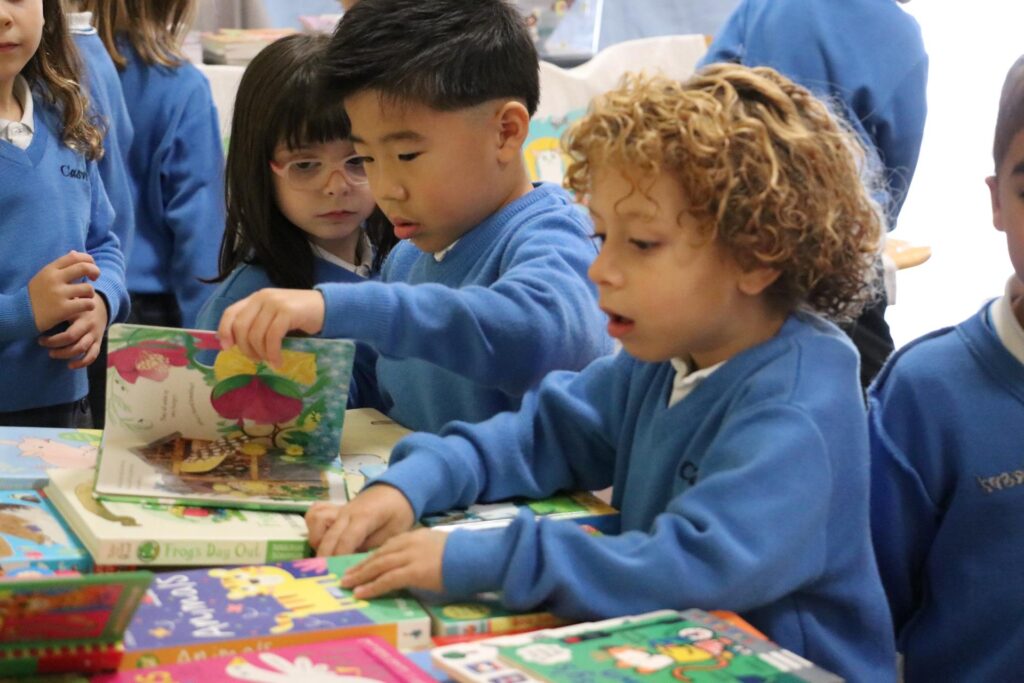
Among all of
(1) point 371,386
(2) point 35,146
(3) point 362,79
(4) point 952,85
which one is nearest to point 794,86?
(3) point 362,79

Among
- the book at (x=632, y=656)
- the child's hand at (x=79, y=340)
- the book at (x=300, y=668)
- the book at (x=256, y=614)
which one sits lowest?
the child's hand at (x=79, y=340)

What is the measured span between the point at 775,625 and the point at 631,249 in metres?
0.32

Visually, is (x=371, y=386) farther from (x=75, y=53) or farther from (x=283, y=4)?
(x=283, y=4)

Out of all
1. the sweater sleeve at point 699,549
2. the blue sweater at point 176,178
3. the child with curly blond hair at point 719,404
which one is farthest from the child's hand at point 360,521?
the blue sweater at point 176,178

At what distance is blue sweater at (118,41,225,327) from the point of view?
2.65 meters

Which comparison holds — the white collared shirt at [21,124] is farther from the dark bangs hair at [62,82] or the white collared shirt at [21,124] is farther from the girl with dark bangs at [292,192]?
the girl with dark bangs at [292,192]

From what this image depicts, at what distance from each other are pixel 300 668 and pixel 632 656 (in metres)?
0.22

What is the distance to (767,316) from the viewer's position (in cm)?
112

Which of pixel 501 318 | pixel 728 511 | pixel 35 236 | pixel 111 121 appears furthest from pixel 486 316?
pixel 111 121

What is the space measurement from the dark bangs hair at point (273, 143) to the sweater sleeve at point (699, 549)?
859 millimetres

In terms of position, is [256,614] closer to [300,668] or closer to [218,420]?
[300,668]

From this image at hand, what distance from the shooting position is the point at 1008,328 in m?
1.31

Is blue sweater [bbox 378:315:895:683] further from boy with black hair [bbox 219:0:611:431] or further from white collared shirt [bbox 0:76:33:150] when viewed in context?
white collared shirt [bbox 0:76:33:150]

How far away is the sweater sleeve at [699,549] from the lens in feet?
3.20
